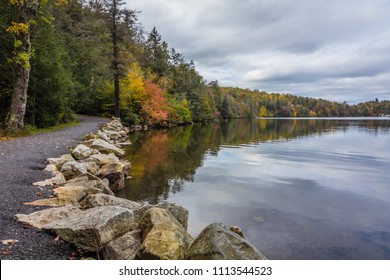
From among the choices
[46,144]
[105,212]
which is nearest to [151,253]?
[105,212]

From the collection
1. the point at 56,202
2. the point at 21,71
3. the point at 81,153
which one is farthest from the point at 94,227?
the point at 21,71

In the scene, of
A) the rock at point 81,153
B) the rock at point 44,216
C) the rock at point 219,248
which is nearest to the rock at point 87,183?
the rock at point 44,216

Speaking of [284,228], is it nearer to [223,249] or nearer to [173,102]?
[223,249]

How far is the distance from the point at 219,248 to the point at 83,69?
39544 millimetres

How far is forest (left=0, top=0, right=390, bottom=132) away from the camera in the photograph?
17797mm

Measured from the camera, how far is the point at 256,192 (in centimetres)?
1168

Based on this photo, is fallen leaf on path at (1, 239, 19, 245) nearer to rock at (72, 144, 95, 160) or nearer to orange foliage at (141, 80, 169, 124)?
rock at (72, 144, 95, 160)

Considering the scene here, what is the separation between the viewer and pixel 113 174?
1082 centimetres

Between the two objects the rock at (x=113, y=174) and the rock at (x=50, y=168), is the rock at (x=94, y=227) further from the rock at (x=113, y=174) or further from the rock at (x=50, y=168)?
the rock at (x=113, y=174)

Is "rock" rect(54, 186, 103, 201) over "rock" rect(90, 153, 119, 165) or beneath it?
beneath

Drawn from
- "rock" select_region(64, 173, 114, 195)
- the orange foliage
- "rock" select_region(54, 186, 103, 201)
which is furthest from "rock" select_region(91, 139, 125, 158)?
the orange foliage

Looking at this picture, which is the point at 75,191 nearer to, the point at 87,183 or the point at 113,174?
the point at 87,183

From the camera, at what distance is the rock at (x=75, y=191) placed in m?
7.43

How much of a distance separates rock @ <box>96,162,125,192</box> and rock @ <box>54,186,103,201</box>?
8.89 ft
